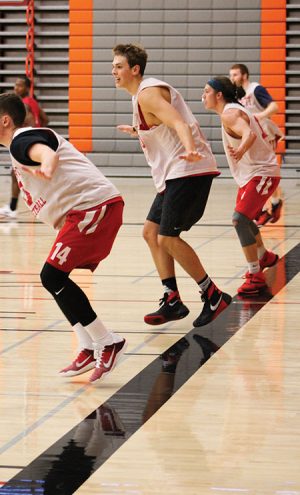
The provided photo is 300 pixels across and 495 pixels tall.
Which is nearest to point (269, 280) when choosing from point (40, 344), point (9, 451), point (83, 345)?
point (40, 344)

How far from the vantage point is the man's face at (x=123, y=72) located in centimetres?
545

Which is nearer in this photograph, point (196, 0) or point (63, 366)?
point (63, 366)

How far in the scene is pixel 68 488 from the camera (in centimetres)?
321

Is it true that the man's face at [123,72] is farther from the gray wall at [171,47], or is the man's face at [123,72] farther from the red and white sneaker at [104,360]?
the gray wall at [171,47]

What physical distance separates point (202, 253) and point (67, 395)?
172 inches

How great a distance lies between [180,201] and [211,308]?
1.97 ft

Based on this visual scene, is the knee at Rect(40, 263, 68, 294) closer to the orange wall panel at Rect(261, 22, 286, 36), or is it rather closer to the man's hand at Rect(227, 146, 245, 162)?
the man's hand at Rect(227, 146, 245, 162)

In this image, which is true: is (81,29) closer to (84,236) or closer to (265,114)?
(265,114)

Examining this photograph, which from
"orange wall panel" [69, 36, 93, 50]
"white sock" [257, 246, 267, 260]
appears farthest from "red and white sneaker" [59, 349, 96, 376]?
"orange wall panel" [69, 36, 93, 50]

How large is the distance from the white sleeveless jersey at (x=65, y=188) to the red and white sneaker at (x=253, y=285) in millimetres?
2331

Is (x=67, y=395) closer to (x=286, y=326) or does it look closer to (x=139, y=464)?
(x=139, y=464)

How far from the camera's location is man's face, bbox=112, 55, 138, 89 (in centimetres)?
545

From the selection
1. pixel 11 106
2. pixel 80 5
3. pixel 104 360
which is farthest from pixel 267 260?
pixel 80 5

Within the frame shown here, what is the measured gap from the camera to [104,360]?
4598mm
